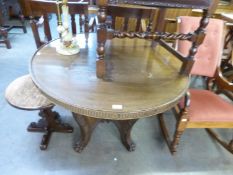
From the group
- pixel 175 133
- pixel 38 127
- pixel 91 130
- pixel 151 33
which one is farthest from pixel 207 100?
pixel 38 127

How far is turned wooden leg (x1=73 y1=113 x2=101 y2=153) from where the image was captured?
4.49ft

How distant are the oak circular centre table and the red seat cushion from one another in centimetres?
39

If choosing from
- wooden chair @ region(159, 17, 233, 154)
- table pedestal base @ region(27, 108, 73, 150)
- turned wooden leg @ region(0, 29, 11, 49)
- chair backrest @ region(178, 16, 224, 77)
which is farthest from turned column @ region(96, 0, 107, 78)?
turned wooden leg @ region(0, 29, 11, 49)

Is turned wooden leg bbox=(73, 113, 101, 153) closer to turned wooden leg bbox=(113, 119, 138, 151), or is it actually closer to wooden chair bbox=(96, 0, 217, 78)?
turned wooden leg bbox=(113, 119, 138, 151)

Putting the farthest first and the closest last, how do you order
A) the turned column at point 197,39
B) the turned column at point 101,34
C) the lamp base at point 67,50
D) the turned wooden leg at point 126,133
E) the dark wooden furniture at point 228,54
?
the dark wooden furniture at point 228,54 < the turned wooden leg at point 126,133 < the lamp base at point 67,50 < the turned column at point 197,39 < the turned column at point 101,34

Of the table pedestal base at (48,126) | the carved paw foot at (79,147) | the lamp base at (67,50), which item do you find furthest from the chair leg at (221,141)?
the lamp base at (67,50)

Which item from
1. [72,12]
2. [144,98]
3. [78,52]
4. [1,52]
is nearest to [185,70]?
[144,98]

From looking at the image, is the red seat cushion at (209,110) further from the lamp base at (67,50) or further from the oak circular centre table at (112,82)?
the lamp base at (67,50)

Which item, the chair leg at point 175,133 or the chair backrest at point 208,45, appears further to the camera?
the chair backrest at point 208,45

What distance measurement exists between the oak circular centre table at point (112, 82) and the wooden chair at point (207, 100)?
1.20 feet

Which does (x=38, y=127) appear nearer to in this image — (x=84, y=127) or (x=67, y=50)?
(x=84, y=127)

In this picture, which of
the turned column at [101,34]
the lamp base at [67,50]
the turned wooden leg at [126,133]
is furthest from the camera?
the turned wooden leg at [126,133]

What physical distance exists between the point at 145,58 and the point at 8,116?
150 cm

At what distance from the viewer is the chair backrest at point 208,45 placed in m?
1.65
